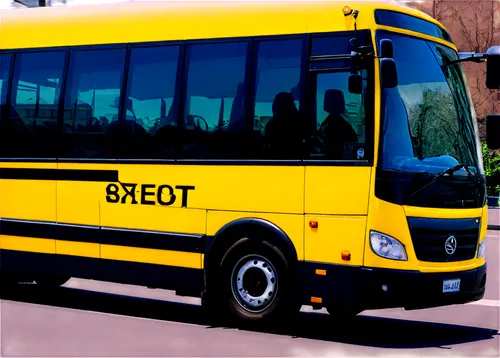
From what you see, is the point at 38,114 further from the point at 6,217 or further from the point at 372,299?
the point at 372,299

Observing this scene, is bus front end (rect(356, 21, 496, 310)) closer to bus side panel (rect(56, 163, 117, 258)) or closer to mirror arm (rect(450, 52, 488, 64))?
mirror arm (rect(450, 52, 488, 64))

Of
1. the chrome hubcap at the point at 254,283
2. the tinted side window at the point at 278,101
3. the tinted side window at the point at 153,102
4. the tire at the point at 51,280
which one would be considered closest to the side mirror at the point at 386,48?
the tinted side window at the point at 278,101

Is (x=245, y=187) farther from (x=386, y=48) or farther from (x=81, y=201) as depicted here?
(x=81, y=201)

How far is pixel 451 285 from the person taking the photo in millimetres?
8914

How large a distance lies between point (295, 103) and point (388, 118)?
0.96m

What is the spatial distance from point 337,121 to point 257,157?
913 millimetres

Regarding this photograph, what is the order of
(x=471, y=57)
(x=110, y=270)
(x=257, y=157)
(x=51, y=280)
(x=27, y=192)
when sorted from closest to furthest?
(x=257, y=157) → (x=471, y=57) → (x=110, y=270) → (x=27, y=192) → (x=51, y=280)

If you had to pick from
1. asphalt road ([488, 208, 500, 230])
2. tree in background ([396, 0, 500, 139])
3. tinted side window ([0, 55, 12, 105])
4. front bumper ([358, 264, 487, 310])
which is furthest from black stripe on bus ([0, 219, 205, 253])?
tree in background ([396, 0, 500, 139])

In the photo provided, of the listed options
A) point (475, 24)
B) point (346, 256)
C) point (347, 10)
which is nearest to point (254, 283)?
point (346, 256)

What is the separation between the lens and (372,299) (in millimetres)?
8648

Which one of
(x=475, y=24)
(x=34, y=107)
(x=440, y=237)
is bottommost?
(x=440, y=237)

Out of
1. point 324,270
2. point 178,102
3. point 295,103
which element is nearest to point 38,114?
point 178,102

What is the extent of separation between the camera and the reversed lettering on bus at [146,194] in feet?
32.5

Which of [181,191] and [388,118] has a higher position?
[388,118]
